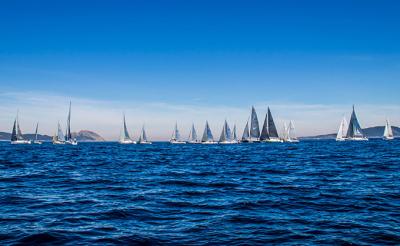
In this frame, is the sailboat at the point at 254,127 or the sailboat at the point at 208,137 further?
the sailboat at the point at 208,137

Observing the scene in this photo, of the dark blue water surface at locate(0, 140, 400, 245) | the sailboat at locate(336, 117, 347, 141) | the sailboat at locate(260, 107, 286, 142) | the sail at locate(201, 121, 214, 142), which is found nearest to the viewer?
the dark blue water surface at locate(0, 140, 400, 245)

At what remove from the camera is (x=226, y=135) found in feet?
545

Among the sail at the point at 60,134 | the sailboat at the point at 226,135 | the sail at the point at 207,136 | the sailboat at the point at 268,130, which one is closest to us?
the sailboat at the point at 268,130

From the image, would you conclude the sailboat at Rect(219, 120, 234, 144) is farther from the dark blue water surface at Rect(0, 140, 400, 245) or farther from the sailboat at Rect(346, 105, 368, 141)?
the dark blue water surface at Rect(0, 140, 400, 245)

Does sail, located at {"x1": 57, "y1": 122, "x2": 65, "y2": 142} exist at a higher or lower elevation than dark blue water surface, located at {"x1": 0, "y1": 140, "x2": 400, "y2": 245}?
higher

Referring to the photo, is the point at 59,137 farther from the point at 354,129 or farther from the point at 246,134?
the point at 354,129

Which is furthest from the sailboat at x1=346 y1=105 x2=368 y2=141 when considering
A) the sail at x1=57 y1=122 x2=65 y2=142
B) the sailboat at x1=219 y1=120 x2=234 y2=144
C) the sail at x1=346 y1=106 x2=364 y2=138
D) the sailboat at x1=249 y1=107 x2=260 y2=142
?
the sail at x1=57 y1=122 x2=65 y2=142

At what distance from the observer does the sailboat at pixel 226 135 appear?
165625 millimetres

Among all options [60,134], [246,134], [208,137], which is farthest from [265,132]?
[60,134]

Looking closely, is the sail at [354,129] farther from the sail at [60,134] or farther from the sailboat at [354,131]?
the sail at [60,134]

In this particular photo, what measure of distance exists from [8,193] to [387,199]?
1877cm

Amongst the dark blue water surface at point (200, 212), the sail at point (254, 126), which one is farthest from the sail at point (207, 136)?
the dark blue water surface at point (200, 212)

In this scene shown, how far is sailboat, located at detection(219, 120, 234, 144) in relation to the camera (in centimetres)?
16562

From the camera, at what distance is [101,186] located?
70.7ft
